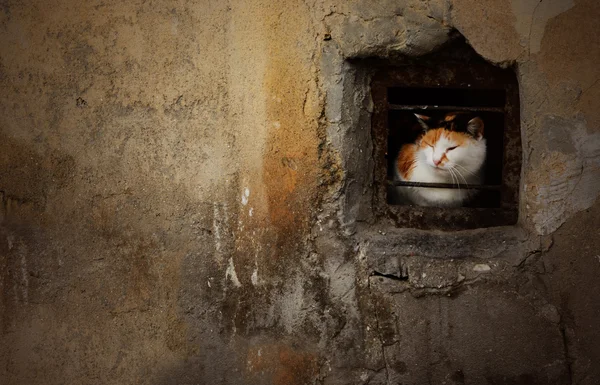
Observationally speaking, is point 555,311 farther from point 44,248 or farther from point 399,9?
point 44,248

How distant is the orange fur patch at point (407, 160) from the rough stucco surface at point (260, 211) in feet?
1.21

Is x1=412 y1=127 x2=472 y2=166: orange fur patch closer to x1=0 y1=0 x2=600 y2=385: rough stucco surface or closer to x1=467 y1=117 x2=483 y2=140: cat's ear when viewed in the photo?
x1=467 y1=117 x2=483 y2=140: cat's ear

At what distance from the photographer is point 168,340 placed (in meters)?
3.02

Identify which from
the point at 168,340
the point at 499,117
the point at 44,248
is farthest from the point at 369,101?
the point at 44,248

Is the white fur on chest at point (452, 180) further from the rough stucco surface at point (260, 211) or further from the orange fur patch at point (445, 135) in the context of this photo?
the rough stucco surface at point (260, 211)

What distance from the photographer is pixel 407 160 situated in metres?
3.23

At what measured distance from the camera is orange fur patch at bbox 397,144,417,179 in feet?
10.5

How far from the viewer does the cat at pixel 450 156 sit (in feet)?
10.1

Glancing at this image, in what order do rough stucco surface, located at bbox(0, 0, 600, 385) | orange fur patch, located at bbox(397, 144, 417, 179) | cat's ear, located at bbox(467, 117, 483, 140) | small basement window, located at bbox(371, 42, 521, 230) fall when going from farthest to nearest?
orange fur patch, located at bbox(397, 144, 417, 179)
cat's ear, located at bbox(467, 117, 483, 140)
small basement window, located at bbox(371, 42, 521, 230)
rough stucco surface, located at bbox(0, 0, 600, 385)

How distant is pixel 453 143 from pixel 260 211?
904 mm

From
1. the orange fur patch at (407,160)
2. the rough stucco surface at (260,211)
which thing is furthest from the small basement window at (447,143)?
the rough stucco surface at (260,211)

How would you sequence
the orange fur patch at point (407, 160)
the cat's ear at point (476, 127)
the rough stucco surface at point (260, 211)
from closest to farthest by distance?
the rough stucco surface at point (260, 211) < the cat's ear at point (476, 127) < the orange fur patch at point (407, 160)

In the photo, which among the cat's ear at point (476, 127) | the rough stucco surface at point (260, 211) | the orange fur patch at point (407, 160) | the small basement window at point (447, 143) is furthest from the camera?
the orange fur patch at point (407, 160)

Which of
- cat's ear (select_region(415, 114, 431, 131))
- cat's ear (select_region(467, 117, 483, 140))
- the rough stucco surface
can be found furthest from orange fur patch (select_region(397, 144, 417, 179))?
the rough stucco surface
